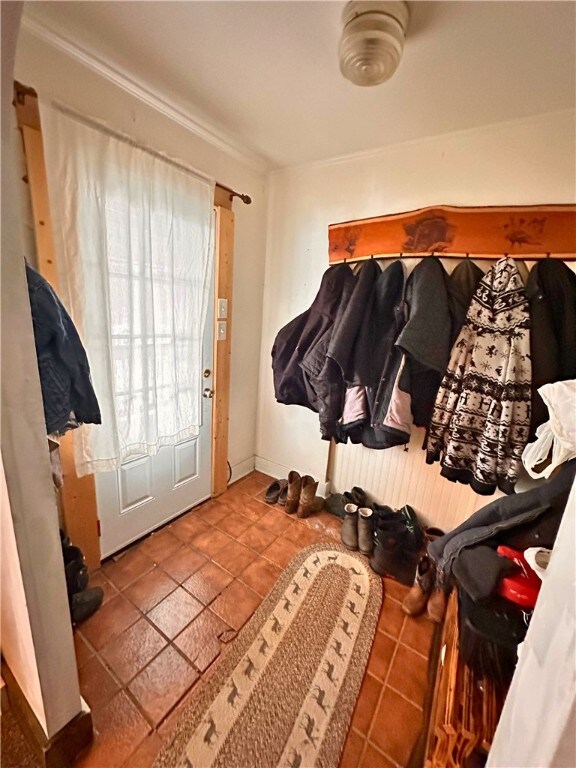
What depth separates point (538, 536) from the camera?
0.94 metres

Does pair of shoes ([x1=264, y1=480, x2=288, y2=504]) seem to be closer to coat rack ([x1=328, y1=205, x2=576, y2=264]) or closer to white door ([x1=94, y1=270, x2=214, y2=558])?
white door ([x1=94, y1=270, x2=214, y2=558])

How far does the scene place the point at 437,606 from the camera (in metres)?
1.41

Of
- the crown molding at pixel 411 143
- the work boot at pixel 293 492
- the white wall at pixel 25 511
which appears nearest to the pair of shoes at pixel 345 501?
the work boot at pixel 293 492

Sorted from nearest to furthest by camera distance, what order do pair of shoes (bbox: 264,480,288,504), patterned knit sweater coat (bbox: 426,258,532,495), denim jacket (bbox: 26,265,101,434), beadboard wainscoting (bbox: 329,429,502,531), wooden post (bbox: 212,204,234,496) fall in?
1. denim jacket (bbox: 26,265,101,434)
2. patterned knit sweater coat (bbox: 426,258,532,495)
3. beadboard wainscoting (bbox: 329,429,502,531)
4. wooden post (bbox: 212,204,234,496)
5. pair of shoes (bbox: 264,480,288,504)

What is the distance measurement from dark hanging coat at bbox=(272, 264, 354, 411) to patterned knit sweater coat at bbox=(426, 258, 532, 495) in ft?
2.28

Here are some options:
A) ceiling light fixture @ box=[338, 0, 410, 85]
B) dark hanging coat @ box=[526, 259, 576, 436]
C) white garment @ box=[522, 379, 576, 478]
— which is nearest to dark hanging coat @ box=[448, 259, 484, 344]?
dark hanging coat @ box=[526, 259, 576, 436]

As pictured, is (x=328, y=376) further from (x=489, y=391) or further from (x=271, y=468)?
(x=271, y=468)

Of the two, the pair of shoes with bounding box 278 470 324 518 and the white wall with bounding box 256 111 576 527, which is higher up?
the white wall with bounding box 256 111 576 527

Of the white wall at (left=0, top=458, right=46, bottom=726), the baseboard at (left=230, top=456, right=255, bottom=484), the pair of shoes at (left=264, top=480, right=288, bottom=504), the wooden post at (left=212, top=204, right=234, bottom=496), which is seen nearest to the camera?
the white wall at (left=0, top=458, right=46, bottom=726)

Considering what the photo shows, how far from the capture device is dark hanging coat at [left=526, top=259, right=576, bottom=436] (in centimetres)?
129

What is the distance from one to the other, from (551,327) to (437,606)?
1379mm

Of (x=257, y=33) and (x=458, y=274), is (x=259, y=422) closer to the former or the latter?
(x=458, y=274)

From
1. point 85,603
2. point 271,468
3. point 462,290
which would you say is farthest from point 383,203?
point 85,603

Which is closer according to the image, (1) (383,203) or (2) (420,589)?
(2) (420,589)
